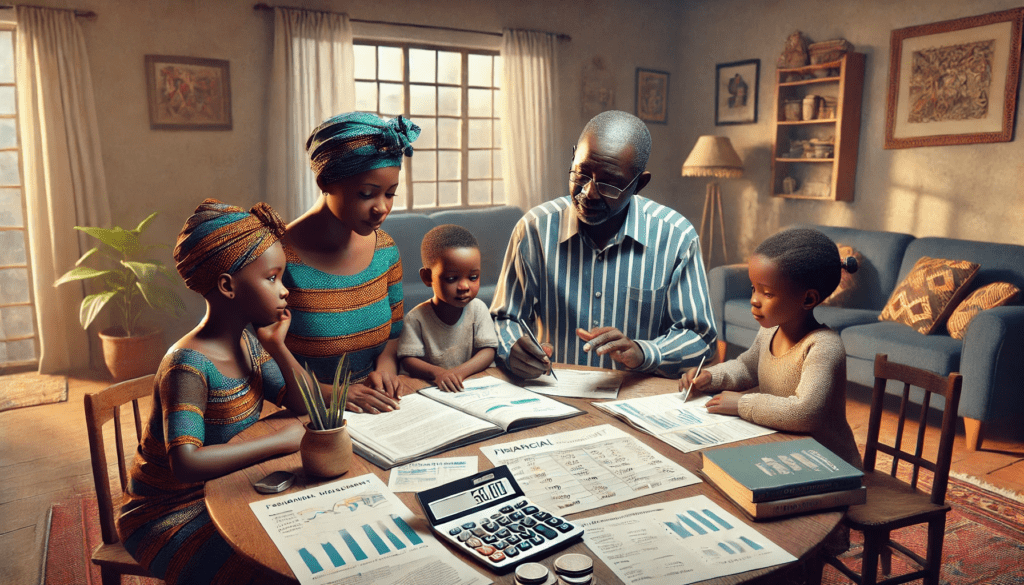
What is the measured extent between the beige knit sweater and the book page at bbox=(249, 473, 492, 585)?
0.73 m

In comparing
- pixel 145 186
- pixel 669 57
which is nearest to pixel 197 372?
pixel 145 186

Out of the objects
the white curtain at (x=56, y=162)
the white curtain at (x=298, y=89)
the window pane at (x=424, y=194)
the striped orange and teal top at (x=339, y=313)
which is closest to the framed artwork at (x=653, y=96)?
the window pane at (x=424, y=194)

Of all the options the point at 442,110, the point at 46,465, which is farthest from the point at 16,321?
the point at 442,110

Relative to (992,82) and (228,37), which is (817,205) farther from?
(228,37)

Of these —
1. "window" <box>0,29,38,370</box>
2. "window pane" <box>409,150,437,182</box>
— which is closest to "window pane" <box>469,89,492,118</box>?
"window pane" <box>409,150,437,182</box>

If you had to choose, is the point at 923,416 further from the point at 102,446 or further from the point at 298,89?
the point at 298,89

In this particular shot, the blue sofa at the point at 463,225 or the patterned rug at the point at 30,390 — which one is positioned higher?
the blue sofa at the point at 463,225

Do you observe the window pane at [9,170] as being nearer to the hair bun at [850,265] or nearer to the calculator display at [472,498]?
the calculator display at [472,498]

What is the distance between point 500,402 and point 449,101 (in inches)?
176

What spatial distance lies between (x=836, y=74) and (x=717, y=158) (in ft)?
3.26

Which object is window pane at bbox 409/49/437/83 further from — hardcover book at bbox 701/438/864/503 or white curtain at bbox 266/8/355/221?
hardcover book at bbox 701/438/864/503

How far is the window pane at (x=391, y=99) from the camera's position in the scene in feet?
17.1

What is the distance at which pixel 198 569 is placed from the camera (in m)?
1.13

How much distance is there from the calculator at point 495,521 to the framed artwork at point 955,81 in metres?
4.42
